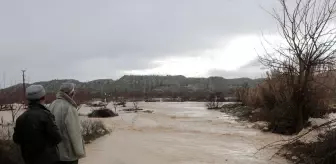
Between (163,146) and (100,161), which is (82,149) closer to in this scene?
(100,161)

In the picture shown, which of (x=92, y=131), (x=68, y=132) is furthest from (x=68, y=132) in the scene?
(x=92, y=131)

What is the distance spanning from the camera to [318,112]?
18.7 m

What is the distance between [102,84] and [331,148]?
489 ft

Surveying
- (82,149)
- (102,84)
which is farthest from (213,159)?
(102,84)

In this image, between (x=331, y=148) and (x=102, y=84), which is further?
(x=102, y=84)

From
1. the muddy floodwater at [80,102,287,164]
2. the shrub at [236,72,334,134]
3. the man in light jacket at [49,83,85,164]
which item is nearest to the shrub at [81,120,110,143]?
the muddy floodwater at [80,102,287,164]

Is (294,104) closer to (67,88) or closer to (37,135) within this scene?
(67,88)

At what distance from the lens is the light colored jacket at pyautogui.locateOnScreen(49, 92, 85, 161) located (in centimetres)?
530

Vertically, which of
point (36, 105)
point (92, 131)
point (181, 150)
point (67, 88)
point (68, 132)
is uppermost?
point (67, 88)

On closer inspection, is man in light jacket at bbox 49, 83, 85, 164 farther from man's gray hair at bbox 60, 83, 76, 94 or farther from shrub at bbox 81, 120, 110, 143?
shrub at bbox 81, 120, 110, 143

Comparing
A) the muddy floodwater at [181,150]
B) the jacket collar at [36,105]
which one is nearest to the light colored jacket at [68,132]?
the jacket collar at [36,105]

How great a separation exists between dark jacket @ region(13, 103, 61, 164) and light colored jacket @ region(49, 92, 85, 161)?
55 centimetres

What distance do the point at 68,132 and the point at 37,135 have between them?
677mm

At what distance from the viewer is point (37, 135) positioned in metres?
4.66
